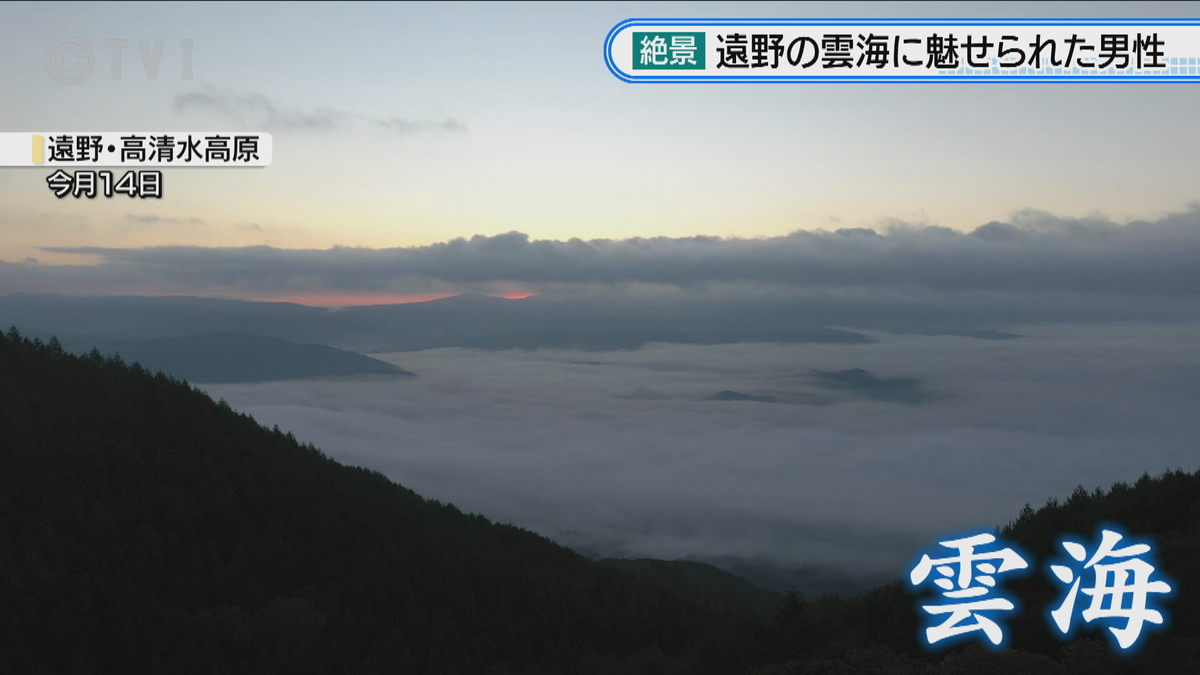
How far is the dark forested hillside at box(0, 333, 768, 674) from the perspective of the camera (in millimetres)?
17734

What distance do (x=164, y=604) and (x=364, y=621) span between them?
5.93m

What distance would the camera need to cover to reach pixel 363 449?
180625 mm

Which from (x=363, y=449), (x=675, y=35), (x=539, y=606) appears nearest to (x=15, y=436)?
(x=539, y=606)

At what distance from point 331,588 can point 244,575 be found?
8.65ft

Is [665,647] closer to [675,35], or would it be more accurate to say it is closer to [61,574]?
[675,35]

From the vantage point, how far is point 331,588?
78.2 feet

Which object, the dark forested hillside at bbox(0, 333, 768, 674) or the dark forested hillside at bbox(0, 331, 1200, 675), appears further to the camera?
the dark forested hillside at bbox(0, 333, 768, 674)

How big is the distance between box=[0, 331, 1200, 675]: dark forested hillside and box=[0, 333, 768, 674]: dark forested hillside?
0.08 meters

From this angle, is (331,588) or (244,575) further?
(331,588)

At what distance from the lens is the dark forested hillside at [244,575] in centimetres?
1773

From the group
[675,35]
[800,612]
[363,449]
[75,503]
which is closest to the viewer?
[800,612]

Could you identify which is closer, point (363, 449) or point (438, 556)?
point (438, 556)

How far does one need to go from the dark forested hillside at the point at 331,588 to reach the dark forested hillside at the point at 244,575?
0.25 ft

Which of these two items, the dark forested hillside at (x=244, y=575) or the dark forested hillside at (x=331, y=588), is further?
the dark forested hillside at (x=244, y=575)
